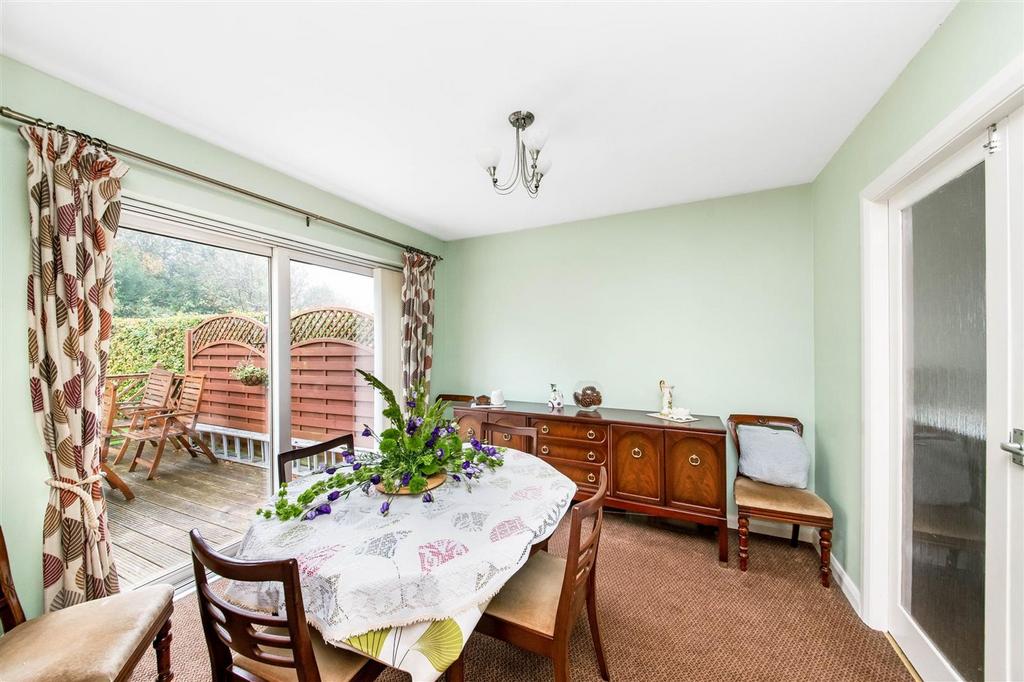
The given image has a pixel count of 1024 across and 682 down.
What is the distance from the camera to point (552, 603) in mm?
1380

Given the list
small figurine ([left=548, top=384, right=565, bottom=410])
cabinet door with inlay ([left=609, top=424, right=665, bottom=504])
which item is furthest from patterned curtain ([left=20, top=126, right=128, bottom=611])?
cabinet door with inlay ([left=609, top=424, right=665, bottom=504])

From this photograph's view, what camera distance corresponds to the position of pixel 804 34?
4.61ft

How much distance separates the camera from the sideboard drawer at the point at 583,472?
2881 mm

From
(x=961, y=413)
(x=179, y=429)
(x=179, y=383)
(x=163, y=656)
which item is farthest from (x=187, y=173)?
(x=961, y=413)

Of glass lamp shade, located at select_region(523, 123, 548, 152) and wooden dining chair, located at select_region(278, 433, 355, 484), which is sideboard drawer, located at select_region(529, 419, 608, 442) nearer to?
wooden dining chair, located at select_region(278, 433, 355, 484)

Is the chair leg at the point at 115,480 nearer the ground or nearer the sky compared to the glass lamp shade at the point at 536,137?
nearer the ground

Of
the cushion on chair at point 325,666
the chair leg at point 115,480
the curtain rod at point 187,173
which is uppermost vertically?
the curtain rod at point 187,173

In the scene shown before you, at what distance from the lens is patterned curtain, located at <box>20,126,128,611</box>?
155 centimetres

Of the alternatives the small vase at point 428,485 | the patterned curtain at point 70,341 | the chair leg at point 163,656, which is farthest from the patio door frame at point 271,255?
the small vase at point 428,485

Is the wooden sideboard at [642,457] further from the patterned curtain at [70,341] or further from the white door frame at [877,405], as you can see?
the patterned curtain at [70,341]

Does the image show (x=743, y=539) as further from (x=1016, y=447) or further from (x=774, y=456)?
(x=1016, y=447)

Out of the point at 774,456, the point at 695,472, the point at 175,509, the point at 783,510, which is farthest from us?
the point at 695,472

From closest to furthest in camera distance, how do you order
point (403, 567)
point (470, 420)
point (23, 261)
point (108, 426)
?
1. point (403, 567)
2. point (23, 261)
3. point (108, 426)
4. point (470, 420)

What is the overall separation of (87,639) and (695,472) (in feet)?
9.90
